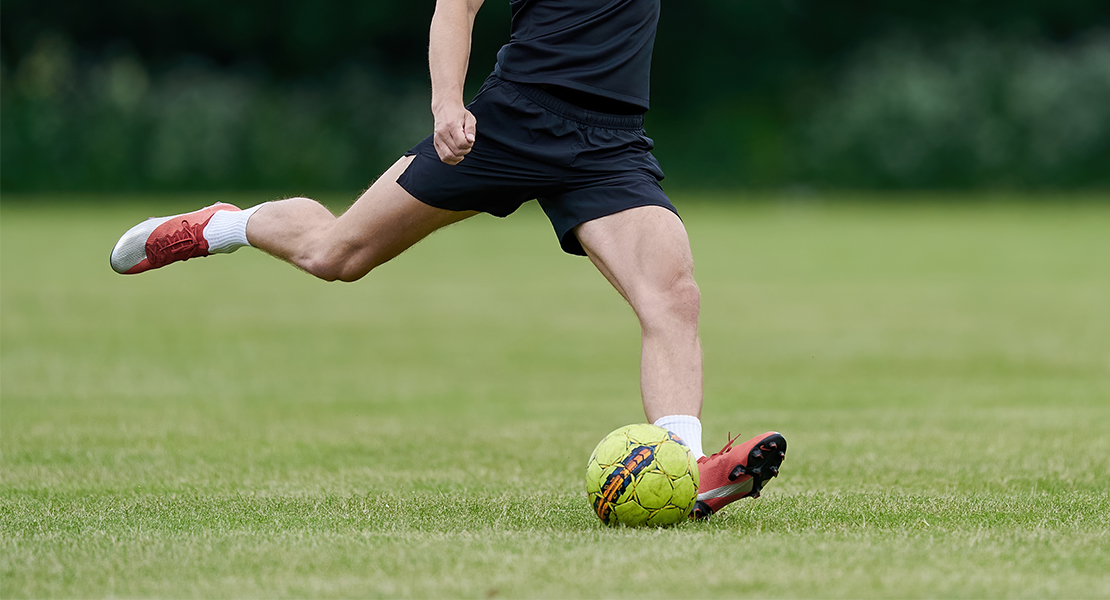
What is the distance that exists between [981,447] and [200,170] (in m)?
36.1

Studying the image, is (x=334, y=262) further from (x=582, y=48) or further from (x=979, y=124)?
(x=979, y=124)

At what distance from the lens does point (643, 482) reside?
4922 mm

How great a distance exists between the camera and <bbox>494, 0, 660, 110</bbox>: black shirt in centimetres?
547

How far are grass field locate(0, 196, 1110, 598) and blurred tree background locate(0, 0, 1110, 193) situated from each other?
69.3ft

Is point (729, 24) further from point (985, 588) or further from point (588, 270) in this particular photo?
point (985, 588)

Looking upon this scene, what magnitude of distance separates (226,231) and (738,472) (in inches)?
93.5

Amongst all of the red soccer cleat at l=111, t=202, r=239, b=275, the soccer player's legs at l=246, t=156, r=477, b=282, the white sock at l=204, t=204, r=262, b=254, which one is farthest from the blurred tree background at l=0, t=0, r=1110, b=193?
the soccer player's legs at l=246, t=156, r=477, b=282

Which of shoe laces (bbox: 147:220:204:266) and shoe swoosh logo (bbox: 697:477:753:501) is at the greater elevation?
shoe laces (bbox: 147:220:204:266)

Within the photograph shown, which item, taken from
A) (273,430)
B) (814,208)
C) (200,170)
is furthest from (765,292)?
(200,170)

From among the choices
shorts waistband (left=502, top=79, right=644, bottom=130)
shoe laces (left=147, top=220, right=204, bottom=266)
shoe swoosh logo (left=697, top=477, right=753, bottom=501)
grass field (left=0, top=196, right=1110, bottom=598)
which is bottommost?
grass field (left=0, top=196, right=1110, bottom=598)

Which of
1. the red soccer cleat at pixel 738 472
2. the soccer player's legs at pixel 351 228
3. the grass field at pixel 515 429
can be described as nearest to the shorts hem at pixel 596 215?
the soccer player's legs at pixel 351 228

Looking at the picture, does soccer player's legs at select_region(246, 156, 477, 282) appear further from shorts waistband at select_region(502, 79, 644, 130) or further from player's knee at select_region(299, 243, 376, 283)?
shorts waistband at select_region(502, 79, 644, 130)

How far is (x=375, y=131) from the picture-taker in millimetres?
42906

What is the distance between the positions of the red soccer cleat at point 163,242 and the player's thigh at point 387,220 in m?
0.69
